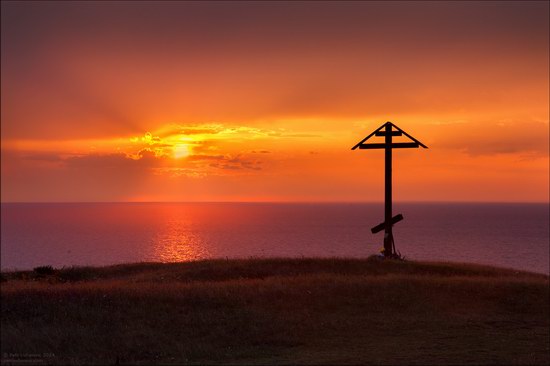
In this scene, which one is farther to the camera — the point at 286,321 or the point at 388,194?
the point at 388,194

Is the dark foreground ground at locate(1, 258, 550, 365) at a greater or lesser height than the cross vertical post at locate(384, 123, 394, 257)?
lesser

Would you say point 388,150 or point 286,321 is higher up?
point 388,150

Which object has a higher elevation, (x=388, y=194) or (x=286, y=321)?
(x=388, y=194)

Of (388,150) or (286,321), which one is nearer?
(286,321)

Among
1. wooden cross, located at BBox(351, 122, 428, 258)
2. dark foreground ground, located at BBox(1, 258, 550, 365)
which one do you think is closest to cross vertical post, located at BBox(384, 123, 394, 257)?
wooden cross, located at BBox(351, 122, 428, 258)

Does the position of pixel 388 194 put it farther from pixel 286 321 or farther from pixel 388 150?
pixel 286 321

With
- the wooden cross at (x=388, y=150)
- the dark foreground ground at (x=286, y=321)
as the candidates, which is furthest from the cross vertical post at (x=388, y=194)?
the dark foreground ground at (x=286, y=321)

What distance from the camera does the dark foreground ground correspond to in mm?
18031

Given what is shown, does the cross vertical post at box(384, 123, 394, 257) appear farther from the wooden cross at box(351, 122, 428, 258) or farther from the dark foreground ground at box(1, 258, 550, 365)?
the dark foreground ground at box(1, 258, 550, 365)

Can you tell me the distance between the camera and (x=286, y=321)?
21.8 metres

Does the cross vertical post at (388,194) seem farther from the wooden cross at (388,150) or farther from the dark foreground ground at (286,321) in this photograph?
the dark foreground ground at (286,321)

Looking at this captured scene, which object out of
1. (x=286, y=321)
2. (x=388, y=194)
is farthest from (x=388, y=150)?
Result: (x=286, y=321)

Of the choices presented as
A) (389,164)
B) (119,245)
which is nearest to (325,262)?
(389,164)

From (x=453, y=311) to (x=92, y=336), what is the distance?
14.4 meters
